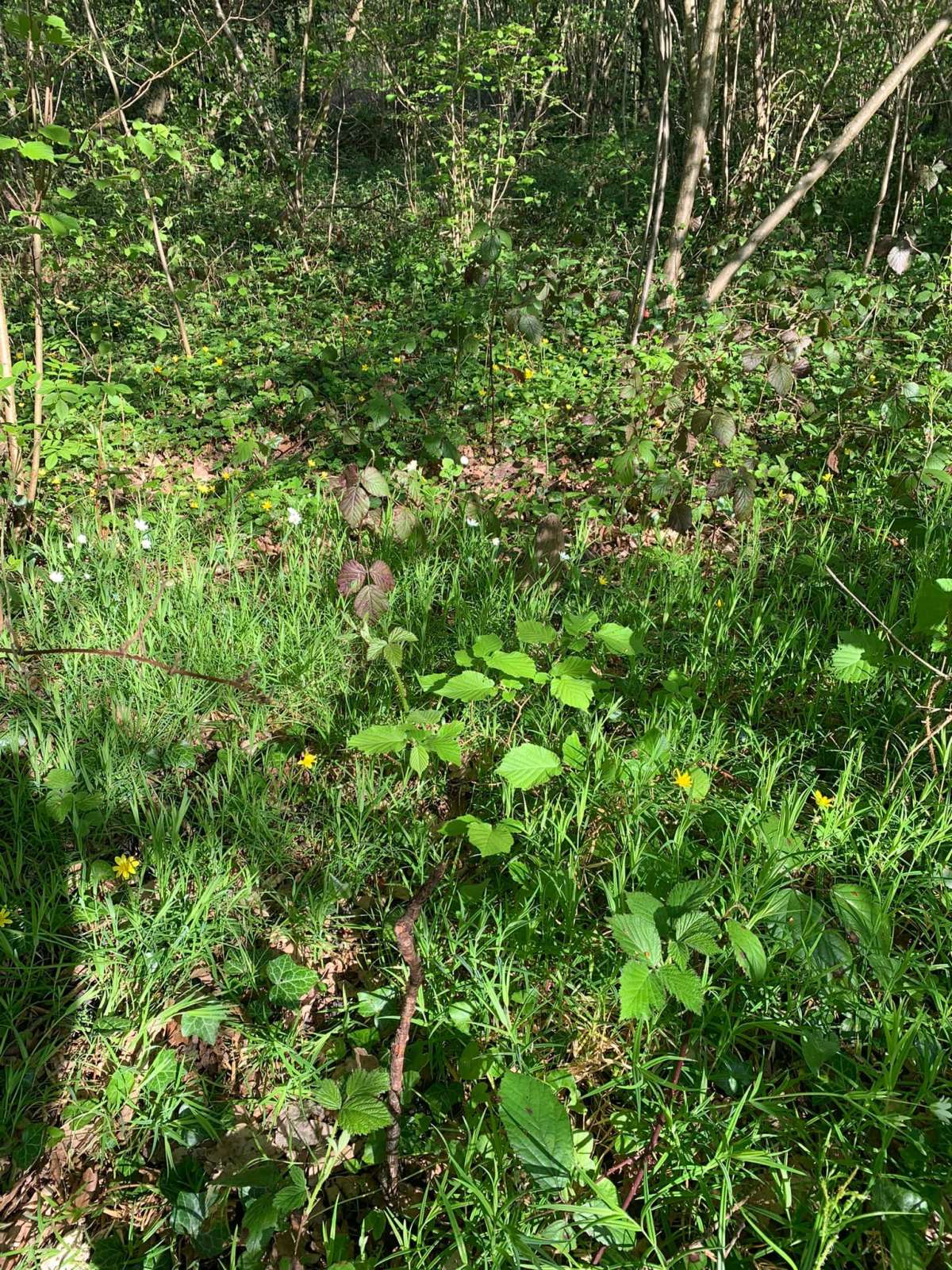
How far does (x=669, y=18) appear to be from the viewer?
12.3ft

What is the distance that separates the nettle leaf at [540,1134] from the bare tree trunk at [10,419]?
2.94m

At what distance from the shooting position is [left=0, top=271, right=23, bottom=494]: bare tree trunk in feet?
9.56

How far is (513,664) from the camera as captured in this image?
2021mm

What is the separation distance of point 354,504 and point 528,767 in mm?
1260

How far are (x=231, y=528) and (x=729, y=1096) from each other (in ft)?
8.30

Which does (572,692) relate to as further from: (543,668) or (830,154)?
(830,154)

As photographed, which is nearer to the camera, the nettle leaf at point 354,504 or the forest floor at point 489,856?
the forest floor at point 489,856

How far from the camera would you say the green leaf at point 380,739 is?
1817 millimetres

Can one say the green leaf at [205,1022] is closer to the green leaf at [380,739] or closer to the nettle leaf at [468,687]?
the green leaf at [380,739]

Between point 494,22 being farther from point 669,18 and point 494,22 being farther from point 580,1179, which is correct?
point 580,1179

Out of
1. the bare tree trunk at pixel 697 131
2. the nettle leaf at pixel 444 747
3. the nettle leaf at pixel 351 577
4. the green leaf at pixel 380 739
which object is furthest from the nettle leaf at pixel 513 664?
the bare tree trunk at pixel 697 131

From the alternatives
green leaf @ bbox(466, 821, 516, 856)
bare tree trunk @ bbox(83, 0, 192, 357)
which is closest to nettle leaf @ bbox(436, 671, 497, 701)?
green leaf @ bbox(466, 821, 516, 856)

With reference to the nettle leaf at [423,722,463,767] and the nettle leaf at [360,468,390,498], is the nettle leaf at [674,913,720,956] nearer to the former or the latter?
the nettle leaf at [423,722,463,767]

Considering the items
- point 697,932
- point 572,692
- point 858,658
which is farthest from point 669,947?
point 858,658
